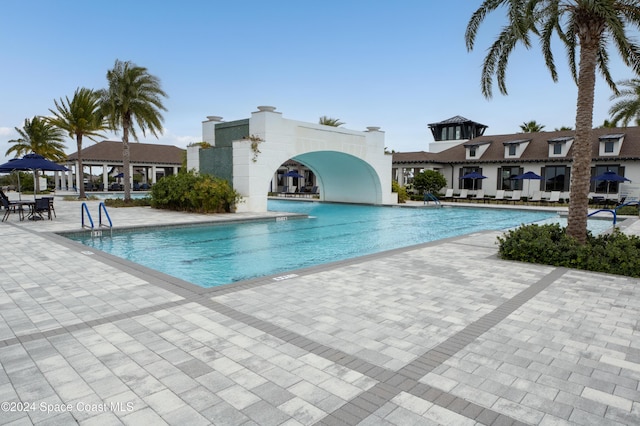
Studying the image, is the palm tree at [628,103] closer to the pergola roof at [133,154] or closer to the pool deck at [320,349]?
the pool deck at [320,349]

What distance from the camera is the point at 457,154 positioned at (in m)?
36.2

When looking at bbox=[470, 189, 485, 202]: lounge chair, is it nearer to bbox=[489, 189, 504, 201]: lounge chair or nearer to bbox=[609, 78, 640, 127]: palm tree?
bbox=[489, 189, 504, 201]: lounge chair

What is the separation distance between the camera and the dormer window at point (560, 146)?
29453 millimetres

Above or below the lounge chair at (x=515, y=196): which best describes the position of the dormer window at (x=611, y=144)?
above

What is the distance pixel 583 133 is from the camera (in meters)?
8.72

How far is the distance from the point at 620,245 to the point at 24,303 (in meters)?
11.0

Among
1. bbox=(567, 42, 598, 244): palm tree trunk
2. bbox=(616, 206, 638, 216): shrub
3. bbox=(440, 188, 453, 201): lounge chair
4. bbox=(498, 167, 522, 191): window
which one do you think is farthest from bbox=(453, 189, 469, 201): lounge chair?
bbox=(567, 42, 598, 244): palm tree trunk

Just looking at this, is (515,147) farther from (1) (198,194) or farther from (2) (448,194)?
(1) (198,194)

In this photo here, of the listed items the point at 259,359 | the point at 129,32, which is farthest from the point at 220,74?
the point at 259,359

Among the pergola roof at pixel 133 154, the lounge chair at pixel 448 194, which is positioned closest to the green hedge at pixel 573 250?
the lounge chair at pixel 448 194

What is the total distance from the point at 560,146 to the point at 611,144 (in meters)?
3.13

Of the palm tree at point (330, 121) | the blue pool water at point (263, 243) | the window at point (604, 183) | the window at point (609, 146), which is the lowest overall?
the blue pool water at point (263, 243)

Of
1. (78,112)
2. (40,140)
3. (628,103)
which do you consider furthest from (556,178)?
(40,140)

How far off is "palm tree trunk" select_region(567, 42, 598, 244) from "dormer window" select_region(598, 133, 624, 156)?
23.8 metres
